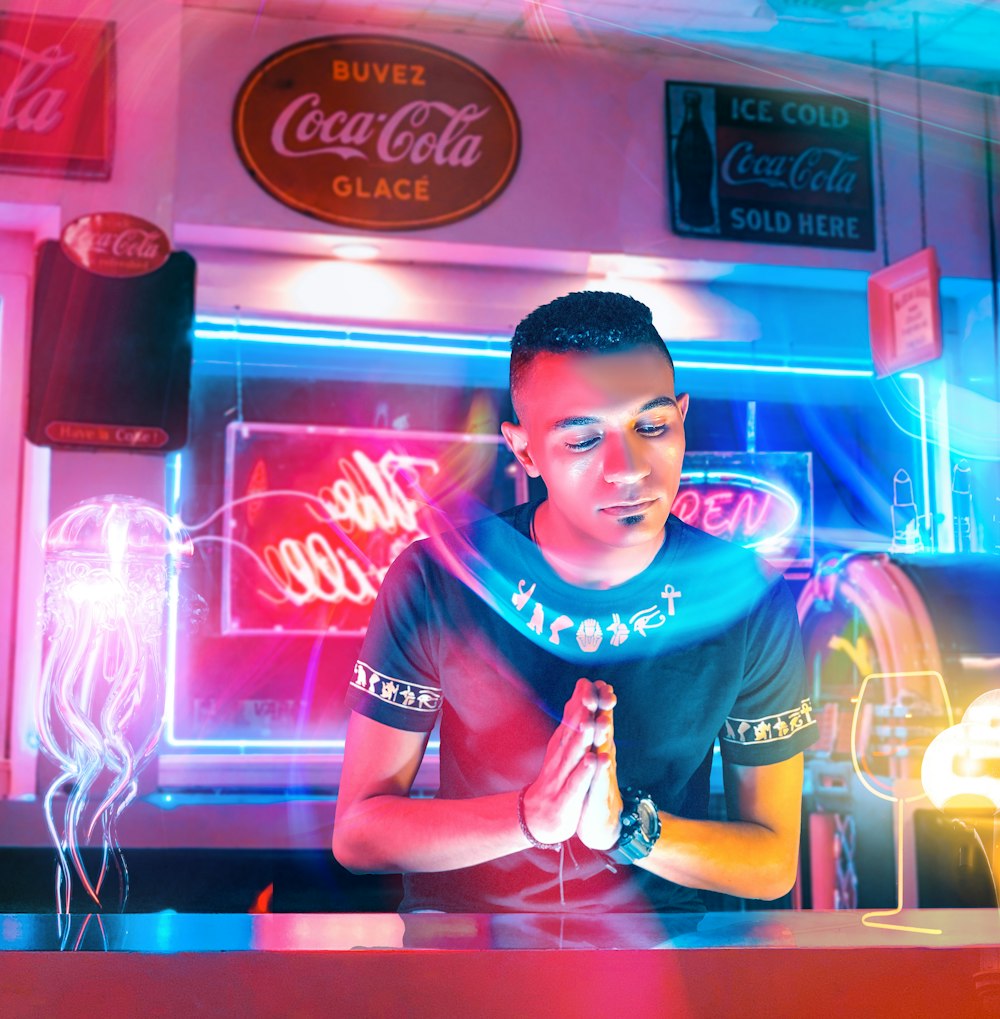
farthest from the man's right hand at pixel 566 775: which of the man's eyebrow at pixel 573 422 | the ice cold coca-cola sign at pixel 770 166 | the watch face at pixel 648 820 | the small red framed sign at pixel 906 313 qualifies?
the ice cold coca-cola sign at pixel 770 166

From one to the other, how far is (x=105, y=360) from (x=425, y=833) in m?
3.48

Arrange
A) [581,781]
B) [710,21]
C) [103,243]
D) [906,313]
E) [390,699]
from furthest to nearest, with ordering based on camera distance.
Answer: [710,21] < [906,313] < [103,243] < [390,699] < [581,781]

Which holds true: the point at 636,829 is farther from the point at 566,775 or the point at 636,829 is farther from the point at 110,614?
the point at 110,614

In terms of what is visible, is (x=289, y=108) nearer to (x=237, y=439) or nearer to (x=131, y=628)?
(x=237, y=439)

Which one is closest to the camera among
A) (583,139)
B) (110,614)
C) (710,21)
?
(110,614)

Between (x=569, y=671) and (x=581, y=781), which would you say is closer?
(x=581, y=781)

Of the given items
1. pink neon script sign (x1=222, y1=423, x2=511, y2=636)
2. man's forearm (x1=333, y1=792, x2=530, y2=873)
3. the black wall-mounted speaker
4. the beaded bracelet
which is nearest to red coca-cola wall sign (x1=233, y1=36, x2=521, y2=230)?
the black wall-mounted speaker

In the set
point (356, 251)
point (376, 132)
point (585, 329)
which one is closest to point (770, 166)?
point (376, 132)

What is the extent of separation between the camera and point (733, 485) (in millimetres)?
5520

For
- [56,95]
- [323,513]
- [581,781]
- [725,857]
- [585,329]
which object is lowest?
[725,857]

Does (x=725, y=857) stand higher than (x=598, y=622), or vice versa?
(x=598, y=622)

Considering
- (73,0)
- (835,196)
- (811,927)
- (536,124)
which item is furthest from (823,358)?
(811,927)

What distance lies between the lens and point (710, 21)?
4.84 m

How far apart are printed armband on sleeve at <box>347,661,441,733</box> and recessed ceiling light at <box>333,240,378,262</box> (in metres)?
3.67
